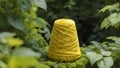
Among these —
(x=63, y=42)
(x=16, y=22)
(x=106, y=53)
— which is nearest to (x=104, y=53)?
(x=106, y=53)

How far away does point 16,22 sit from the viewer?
1549mm

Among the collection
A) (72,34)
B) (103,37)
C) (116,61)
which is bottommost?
(103,37)

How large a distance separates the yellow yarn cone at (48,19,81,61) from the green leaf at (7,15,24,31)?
19 centimetres

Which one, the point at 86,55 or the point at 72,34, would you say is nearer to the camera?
the point at 72,34

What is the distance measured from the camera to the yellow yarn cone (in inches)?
63.3

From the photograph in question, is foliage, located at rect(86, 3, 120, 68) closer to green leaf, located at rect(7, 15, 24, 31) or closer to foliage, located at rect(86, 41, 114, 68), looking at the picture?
foliage, located at rect(86, 41, 114, 68)

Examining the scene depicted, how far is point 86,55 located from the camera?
176 centimetres

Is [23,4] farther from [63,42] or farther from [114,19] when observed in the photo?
[114,19]

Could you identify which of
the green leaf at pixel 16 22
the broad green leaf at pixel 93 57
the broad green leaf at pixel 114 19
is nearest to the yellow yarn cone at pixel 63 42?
the broad green leaf at pixel 93 57

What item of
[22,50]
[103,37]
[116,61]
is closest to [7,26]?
[116,61]

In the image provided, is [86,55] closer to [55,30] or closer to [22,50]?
[55,30]

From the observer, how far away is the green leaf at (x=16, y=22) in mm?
1539

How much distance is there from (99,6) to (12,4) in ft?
7.77

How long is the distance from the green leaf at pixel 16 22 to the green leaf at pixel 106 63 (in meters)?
0.46
